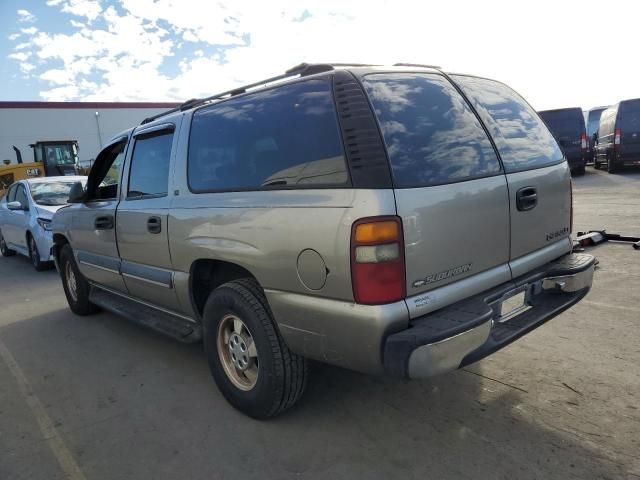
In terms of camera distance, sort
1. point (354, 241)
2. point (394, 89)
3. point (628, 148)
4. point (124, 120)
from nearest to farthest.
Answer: point (354, 241)
point (394, 89)
point (628, 148)
point (124, 120)

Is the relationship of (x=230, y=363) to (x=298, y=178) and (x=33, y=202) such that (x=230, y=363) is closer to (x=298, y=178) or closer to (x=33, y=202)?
(x=298, y=178)

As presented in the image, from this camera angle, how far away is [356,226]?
2.26 meters

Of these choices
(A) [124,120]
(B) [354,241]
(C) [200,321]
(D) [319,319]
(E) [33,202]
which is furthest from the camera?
(A) [124,120]

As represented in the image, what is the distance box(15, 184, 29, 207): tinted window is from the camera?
28.5ft

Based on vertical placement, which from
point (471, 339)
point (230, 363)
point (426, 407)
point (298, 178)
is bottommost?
point (426, 407)

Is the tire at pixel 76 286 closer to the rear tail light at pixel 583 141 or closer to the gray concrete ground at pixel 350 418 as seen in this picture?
the gray concrete ground at pixel 350 418

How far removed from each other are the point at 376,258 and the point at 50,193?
826cm

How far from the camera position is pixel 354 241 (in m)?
2.27

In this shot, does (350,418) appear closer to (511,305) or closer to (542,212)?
(511,305)

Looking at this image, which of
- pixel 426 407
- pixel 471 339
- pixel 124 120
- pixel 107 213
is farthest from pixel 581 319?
pixel 124 120

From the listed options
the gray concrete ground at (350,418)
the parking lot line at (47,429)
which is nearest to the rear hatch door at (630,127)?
the gray concrete ground at (350,418)

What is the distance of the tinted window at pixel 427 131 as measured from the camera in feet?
7.91

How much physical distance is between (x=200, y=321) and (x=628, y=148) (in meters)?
15.6

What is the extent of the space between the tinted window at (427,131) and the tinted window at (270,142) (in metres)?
0.27
